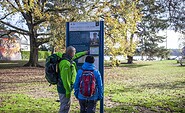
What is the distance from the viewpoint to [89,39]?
7.40 meters

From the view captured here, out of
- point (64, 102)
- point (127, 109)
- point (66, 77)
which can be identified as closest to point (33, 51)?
point (127, 109)

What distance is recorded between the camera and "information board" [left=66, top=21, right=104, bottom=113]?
729 centimetres

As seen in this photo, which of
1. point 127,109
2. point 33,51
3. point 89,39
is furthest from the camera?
point 33,51

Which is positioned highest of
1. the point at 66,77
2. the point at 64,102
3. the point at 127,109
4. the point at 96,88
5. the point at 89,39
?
the point at 89,39

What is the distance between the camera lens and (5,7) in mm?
18828

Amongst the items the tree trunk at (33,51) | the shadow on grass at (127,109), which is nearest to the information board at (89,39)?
the shadow on grass at (127,109)

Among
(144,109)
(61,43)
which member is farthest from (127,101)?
(61,43)

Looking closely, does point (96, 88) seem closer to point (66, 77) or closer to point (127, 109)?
point (66, 77)

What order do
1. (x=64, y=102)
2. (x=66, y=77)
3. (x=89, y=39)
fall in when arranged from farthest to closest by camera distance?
(x=89, y=39) → (x=64, y=102) → (x=66, y=77)

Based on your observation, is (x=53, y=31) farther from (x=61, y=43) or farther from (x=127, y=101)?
(x=127, y=101)

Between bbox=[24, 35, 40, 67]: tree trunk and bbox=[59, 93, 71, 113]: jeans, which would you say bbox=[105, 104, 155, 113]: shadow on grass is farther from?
bbox=[24, 35, 40, 67]: tree trunk

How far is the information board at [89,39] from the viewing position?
729cm

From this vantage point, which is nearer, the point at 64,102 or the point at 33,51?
the point at 64,102

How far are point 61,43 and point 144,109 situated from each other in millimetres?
15684
